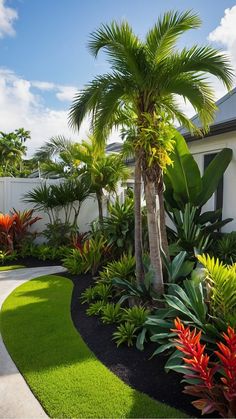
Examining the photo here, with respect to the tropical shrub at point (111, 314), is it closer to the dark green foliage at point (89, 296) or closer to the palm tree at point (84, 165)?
the dark green foliage at point (89, 296)

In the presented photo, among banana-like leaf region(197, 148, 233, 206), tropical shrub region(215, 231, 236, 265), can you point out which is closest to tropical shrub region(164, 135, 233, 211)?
banana-like leaf region(197, 148, 233, 206)

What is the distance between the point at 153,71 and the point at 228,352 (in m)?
3.89

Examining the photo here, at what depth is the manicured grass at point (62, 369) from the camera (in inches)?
125

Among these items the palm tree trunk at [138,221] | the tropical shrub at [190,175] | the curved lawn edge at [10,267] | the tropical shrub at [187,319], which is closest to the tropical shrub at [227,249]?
the tropical shrub at [190,175]

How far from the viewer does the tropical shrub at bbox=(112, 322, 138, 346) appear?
4418 millimetres

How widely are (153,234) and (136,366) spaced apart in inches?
75.2

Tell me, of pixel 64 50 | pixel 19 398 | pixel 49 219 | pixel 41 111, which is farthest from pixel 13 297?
pixel 41 111

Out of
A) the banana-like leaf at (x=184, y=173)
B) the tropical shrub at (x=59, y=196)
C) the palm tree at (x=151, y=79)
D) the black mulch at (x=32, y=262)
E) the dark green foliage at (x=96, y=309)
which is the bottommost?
the black mulch at (x=32, y=262)

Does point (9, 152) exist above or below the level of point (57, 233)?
above

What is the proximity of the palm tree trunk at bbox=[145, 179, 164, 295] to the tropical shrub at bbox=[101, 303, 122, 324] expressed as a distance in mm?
698

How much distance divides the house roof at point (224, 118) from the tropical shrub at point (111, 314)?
451cm

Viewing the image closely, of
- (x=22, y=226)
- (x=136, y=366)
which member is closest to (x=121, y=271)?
(x=136, y=366)

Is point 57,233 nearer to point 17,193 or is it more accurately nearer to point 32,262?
point 32,262

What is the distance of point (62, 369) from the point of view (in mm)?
3891
